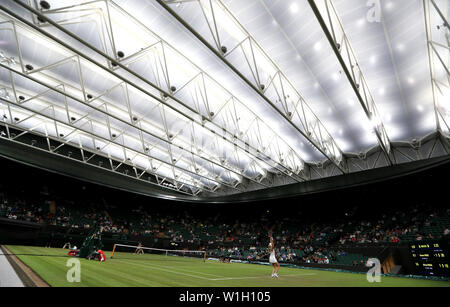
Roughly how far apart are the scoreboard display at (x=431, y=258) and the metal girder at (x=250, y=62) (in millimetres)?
9946

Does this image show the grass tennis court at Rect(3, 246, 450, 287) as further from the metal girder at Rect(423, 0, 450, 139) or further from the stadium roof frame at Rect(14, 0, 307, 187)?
the metal girder at Rect(423, 0, 450, 139)

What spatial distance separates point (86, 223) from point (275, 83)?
111ft

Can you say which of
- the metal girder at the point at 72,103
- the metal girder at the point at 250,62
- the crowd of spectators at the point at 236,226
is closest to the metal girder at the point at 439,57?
the metal girder at the point at 250,62

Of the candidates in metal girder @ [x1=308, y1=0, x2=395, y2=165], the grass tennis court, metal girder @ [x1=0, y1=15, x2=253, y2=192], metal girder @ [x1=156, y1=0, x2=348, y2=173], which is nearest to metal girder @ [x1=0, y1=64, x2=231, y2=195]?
metal girder @ [x1=0, y1=15, x2=253, y2=192]

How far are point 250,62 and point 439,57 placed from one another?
10.0 m

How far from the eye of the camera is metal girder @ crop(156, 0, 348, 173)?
39.0 ft

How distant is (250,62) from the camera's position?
598 inches

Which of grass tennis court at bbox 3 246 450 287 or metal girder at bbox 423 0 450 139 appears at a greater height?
metal girder at bbox 423 0 450 139

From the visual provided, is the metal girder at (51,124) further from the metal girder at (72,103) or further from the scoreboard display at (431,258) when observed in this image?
the scoreboard display at (431,258)

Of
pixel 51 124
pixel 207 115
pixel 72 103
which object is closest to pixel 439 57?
pixel 207 115

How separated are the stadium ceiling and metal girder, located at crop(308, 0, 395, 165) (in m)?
0.08

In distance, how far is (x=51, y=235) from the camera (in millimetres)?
28531

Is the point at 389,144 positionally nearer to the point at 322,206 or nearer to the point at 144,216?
the point at 322,206

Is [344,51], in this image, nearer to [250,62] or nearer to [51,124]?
[250,62]
